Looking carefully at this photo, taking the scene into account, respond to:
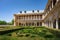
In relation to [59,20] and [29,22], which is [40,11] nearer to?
[29,22]

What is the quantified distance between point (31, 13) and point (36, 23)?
16.6 feet

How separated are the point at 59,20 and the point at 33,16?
36.1 metres

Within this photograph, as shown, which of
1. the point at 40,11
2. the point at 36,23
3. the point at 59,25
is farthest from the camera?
the point at 40,11

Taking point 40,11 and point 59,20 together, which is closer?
point 59,20

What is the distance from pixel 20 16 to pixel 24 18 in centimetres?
196

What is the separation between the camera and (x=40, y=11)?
56.5m

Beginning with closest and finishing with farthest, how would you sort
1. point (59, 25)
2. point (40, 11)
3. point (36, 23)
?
point (59, 25)
point (36, 23)
point (40, 11)

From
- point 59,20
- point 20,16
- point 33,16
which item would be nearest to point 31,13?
point 33,16

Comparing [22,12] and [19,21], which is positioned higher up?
[22,12]

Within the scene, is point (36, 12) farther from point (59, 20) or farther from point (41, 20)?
point (59, 20)

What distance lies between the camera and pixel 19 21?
5522 cm

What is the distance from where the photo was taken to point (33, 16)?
5519 cm

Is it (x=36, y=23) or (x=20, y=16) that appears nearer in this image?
(x=36, y=23)

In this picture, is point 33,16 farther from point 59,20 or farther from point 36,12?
point 59,20
